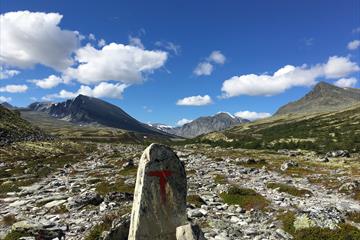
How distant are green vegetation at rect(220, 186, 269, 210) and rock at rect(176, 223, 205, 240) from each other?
13037 mm

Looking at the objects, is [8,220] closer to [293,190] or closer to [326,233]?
[326,233]

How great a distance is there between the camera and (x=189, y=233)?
13.3 meters

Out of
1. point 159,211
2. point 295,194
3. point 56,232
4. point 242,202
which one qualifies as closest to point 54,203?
point 56,232

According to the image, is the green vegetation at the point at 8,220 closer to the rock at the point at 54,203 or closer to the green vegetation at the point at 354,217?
the rock at the point at 54,203

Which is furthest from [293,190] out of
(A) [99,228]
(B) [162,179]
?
(B) [162,179]

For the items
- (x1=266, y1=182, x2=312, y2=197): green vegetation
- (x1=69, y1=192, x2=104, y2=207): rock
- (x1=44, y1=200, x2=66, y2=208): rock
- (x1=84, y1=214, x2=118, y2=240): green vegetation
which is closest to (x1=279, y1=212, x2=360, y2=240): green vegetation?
(x1=84, y1=214, x2=118, y2=240): green vegetation

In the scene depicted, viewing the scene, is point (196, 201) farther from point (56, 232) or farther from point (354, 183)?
point (354, 183)

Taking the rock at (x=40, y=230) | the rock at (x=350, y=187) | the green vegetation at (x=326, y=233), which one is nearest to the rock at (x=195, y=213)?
the green vegetation at (x=326, y=233)

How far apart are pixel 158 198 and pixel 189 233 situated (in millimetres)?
1647

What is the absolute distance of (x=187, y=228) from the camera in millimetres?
13477

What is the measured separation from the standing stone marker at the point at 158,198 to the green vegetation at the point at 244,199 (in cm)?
1270

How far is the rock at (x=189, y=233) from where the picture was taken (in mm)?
13227

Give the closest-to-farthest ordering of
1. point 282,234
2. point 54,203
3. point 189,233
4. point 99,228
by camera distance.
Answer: point 189,233, point 99,228, point 282,234, point 54,203

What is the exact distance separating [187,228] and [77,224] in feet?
31.5
